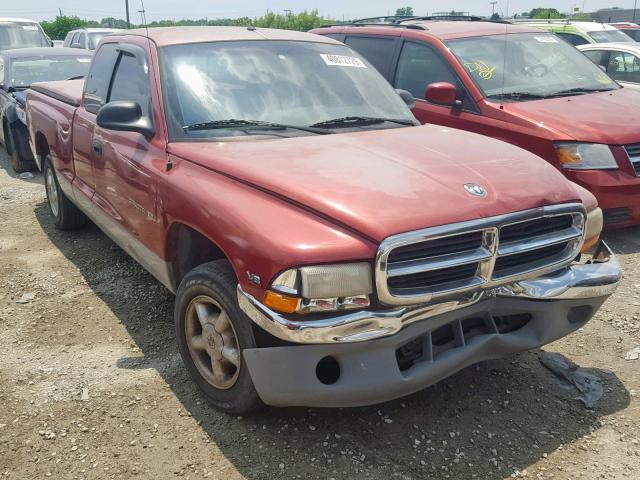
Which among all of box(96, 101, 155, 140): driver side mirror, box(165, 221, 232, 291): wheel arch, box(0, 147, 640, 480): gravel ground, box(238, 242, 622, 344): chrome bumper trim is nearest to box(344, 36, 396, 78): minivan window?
box(0, 147, 640, 480): gravel ground

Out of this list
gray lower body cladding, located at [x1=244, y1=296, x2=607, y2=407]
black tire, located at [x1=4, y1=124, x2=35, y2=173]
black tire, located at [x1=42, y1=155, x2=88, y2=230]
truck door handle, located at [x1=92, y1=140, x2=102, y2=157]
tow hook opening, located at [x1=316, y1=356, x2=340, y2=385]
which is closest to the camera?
gray lower body cladding, located at [x1=244, y1=296, x2=607, y2=407]

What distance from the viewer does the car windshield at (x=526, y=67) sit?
20.5 feet

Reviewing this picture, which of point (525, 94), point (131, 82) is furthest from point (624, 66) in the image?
point (131, 82)

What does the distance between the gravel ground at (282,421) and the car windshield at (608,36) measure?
27.9 feet

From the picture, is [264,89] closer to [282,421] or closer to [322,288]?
[322,288]

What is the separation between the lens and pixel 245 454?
2977 millimetres

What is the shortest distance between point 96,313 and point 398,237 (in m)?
2.66

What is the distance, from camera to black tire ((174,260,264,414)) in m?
2.91

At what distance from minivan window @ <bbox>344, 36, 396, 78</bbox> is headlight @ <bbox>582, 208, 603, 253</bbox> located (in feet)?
13.2

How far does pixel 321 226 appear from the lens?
2689mm

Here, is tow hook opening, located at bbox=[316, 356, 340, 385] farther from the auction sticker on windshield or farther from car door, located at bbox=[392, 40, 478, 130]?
car door, located at bbox=[392, 40, 478, 130]

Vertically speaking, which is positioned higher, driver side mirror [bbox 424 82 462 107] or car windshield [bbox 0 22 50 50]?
driver side mirror [bbox 424 82 462 107]

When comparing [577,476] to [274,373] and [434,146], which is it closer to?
[274,373]

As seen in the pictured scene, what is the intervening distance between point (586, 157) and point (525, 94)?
3.49ft
